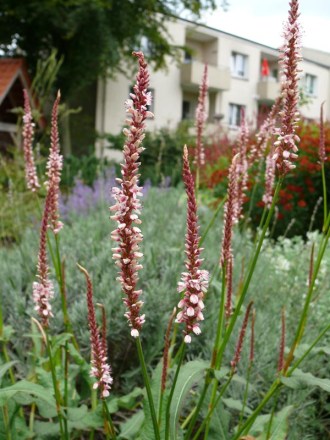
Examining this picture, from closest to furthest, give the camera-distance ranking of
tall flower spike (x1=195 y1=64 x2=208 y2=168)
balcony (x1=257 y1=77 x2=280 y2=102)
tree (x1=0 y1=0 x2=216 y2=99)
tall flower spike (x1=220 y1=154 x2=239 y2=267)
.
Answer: tall flower spike (x1=220 y1=154 x2=239 y2=267)
tall flower spike (x1=195 y1=64 x2=208 y2=168)
tree (x1=0 y1=0 x2=216 y2=99)
balcony (x1=257 y1=77 x2=280 y2=102)

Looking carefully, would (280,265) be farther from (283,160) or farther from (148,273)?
(283,160)

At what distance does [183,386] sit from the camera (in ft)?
5.53

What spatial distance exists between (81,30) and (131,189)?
20.0 m

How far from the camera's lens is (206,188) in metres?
10.4

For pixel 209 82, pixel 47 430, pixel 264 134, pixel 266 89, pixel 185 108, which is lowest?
pixel 47 430

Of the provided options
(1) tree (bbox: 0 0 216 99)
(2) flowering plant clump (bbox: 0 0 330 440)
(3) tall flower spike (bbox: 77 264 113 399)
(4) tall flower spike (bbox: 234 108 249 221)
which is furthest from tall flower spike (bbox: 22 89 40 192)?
(1) tree (bbox: 0 0 216 99)

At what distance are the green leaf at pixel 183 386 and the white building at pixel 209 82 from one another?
23.9 metres

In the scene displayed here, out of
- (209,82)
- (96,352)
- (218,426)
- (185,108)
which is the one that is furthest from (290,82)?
(185,108)

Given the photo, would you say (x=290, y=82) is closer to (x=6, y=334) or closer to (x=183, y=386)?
(x=183, y=386)

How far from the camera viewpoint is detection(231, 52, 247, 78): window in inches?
1371

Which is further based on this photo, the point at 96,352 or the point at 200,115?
the point at 200,115

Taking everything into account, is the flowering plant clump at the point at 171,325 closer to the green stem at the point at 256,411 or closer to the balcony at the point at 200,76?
the green stem at the point at 256,411

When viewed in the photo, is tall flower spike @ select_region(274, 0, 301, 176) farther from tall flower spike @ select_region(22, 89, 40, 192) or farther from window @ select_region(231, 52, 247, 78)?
window @ select_region(231, 52, 247, 78)

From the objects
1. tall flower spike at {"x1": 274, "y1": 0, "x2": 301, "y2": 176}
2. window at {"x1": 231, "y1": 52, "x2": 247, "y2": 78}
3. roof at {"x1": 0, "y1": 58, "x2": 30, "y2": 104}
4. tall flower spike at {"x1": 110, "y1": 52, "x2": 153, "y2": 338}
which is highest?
window at {"x1": 231, "y1": 52, "x2": 247, "y2": 78}
